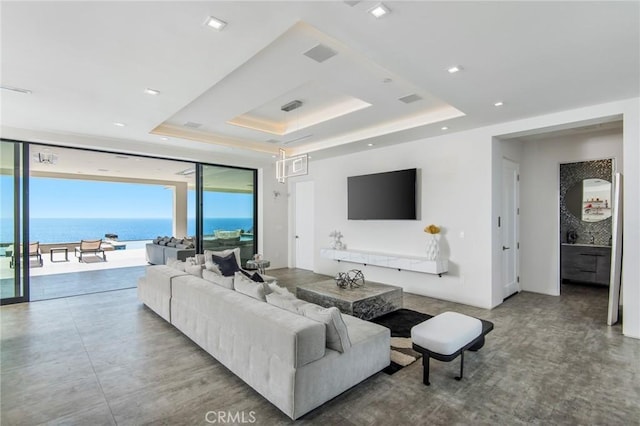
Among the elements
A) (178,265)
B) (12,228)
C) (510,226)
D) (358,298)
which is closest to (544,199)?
(510,226)

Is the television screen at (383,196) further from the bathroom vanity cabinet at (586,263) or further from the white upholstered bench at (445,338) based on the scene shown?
the bathroom vanity cabinet at (586,263)

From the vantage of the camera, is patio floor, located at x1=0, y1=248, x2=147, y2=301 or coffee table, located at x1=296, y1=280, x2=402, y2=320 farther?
patio floor, located at x1=0, y1=248, x2=147, y2=301

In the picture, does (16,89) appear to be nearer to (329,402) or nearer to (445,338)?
(329,402)

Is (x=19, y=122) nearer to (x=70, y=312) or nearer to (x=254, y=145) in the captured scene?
(x=70, y=312)

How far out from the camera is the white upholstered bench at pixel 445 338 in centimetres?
265

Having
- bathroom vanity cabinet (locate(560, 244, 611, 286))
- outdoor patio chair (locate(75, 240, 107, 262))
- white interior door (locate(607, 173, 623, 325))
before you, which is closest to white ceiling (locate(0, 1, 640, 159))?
white interior door (locate(607, 173, 623, 325))

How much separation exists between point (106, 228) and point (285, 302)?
20341 millimetres

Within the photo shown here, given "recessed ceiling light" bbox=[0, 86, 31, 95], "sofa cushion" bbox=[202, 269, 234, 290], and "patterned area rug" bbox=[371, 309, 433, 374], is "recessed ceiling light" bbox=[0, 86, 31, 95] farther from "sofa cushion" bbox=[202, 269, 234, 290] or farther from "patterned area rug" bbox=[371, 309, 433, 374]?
"patterned area rug" bbox=[371, 309, 433, 374]

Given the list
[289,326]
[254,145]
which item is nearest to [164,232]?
[254,145]

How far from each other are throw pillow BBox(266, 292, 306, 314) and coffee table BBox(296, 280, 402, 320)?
141 centimetres

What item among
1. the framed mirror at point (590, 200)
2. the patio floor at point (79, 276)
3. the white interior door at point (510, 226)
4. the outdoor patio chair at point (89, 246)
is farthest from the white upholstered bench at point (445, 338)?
the outdoor patio chair at point (89, 246)

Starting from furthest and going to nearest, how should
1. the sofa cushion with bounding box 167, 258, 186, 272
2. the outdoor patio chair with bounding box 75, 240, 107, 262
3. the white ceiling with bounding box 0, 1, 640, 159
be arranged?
the outdoor patio chair with bounding box 75, 240, 107, 262
the sofa cushion with bounding box 167, 258, 186, 272
the white ceiling with bounding box 0, 1, 640, 159

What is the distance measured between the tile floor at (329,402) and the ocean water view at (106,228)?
3788mm

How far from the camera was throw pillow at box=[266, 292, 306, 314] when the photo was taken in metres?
2.62
